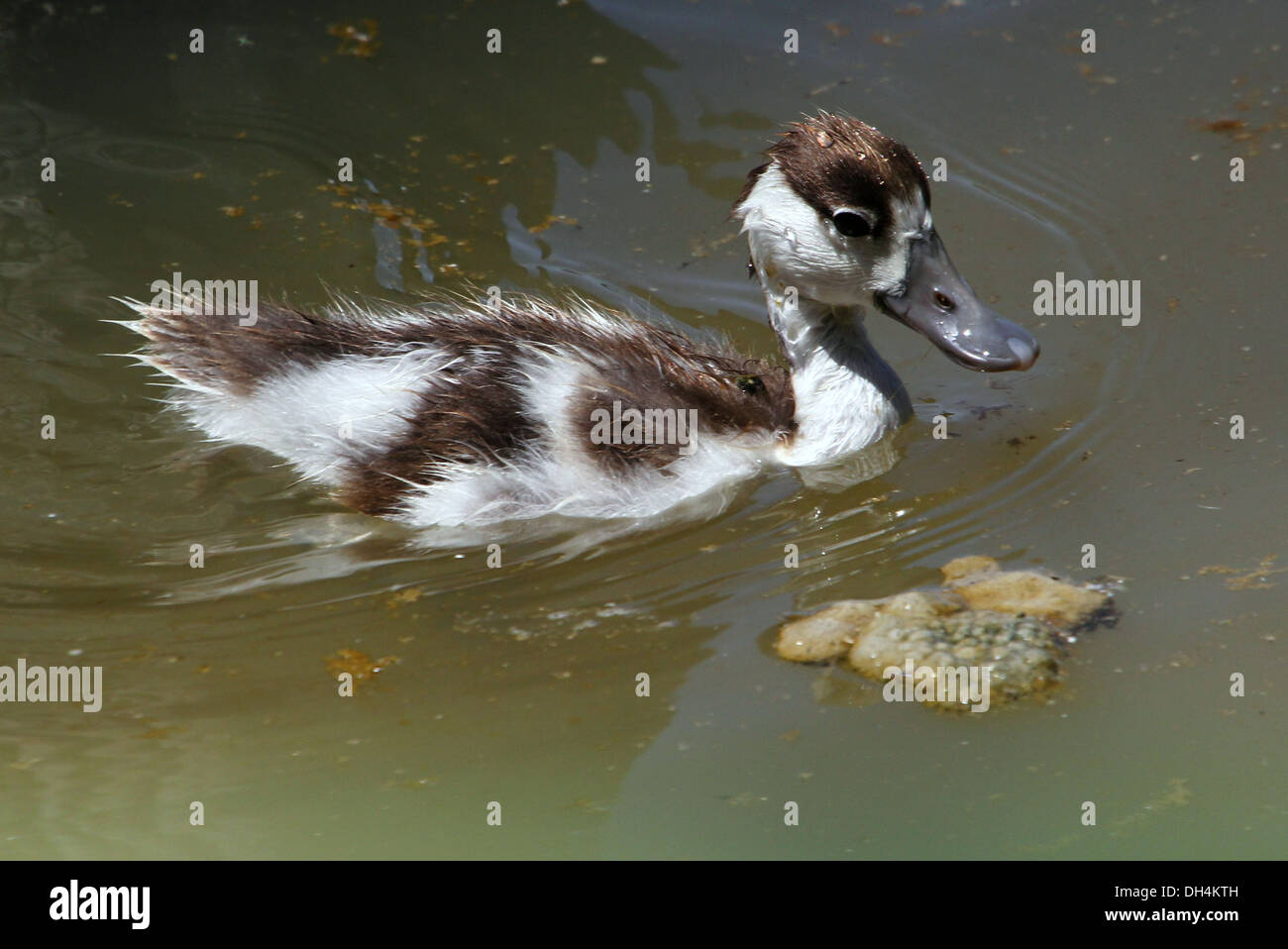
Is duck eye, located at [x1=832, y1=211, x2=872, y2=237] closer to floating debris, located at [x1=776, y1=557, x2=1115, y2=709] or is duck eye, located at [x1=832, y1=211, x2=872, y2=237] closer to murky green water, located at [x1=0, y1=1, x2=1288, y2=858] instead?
murky green water, located at [x1=0, y1=1, x2=1288, y2=858]

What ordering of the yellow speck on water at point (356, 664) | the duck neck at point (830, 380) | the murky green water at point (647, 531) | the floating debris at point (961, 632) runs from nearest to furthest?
the murky green water at point (647, 531)
the floating debris at point (961, 632)
the yellow speck on water at point (356, 664)
the duck neck at point (830, 380)

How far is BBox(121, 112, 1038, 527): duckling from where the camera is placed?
15.1ft

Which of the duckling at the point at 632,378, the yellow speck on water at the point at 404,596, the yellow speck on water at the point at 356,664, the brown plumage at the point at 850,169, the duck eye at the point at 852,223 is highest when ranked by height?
the brown plumage at the point at 850,169

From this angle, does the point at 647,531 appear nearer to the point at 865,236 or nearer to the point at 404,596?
the point at 404,596

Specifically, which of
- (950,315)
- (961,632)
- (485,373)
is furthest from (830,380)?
(961,632)

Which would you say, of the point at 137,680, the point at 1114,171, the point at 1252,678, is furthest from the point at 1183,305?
the point at 137,680

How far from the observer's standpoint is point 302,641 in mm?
4156

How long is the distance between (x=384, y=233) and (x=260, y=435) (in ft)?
5.57

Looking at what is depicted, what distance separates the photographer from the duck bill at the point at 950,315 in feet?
15.2

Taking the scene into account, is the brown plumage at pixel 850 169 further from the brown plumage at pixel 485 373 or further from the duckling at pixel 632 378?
the brown plumage at pixel 485 373

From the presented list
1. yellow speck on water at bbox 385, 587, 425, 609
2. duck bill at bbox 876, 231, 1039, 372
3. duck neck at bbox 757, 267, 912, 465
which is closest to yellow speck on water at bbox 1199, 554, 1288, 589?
duck bill at bbox 876, 231, 1039, 372

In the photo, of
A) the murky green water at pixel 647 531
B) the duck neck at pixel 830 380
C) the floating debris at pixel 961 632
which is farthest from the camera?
the duck neck at pixel 830 380

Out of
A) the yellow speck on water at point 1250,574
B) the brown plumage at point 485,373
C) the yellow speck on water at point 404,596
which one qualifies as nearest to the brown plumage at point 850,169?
the brown plumage at point 485,373

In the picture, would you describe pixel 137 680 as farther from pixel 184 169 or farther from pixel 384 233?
pixel 184 169
